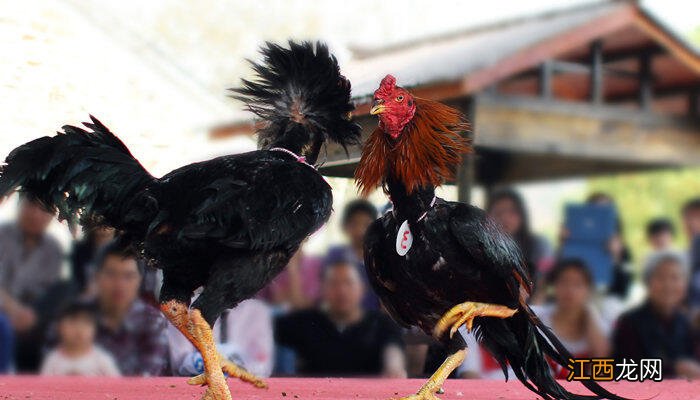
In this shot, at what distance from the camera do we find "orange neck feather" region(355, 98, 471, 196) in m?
2.85

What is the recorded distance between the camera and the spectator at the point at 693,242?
4.55m

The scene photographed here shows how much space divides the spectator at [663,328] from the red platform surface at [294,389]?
442 millimetres

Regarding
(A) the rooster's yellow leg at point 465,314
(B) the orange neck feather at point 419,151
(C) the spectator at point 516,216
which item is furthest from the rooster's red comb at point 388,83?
(C) the spectator at point 516,216

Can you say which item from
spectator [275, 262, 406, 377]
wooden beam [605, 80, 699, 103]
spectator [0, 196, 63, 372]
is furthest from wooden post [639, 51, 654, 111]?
spectator [0, 196, 63, 372]

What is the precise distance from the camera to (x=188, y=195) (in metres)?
2.66

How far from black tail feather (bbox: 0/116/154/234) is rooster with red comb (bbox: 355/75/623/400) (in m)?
0.73

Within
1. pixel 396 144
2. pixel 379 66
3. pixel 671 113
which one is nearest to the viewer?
pixel 396 144

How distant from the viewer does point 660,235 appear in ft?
17.7

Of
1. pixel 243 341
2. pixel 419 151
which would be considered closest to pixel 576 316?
pixel 243 341

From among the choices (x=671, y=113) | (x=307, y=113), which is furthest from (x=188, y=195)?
(x=671, y=113)

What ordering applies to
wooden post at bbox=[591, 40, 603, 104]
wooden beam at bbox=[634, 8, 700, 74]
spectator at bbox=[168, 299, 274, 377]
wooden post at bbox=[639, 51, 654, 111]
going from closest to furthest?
spectator at bbox=[168, 299, 274, 377] → wooden post at bbox=[591, 40, 603, 104] → wooden beam at bbox=[634, 8, 700, 74] → wooden post at bbox=[639, 51, 654, 111]

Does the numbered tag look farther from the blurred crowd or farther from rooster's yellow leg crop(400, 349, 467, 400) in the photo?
the blurred crowd

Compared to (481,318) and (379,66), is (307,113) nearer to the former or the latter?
(481,318)

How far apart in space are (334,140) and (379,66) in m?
1.50
